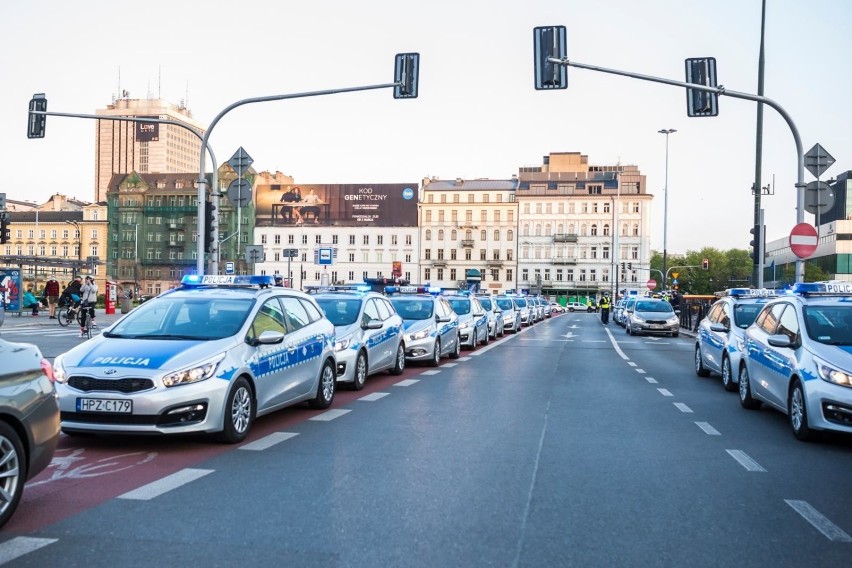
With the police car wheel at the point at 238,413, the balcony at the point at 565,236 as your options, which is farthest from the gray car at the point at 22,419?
the balcony at the point at 565,236

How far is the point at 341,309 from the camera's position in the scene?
14664 millimetres

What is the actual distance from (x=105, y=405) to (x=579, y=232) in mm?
115952

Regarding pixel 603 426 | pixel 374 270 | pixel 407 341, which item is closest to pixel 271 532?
pixel 603 426

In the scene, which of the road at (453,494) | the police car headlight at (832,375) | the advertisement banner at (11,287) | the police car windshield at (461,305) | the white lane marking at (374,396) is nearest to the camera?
the road at (453,494)

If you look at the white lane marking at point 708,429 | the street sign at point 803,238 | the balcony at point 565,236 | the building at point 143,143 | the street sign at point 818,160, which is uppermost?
the building at point 143,143

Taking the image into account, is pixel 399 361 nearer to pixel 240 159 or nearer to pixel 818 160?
pixel 240 159

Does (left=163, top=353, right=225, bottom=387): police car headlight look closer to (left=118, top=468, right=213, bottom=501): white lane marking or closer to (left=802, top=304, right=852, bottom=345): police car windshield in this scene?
(left=118, top=468, right=213, bottom=501): white lane marking

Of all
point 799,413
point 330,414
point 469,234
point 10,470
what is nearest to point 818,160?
point 799,413

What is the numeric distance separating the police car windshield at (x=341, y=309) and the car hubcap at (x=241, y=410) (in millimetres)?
5475

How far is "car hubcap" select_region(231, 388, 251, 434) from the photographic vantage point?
8352 millimetres

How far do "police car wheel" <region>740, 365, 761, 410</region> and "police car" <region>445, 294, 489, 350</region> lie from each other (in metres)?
12.6

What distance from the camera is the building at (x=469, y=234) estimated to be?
120m

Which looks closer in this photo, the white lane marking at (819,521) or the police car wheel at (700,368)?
the white lane marking at (819,521)

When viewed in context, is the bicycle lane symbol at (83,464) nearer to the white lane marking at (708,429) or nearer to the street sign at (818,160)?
the white lane marking at (708,429)
